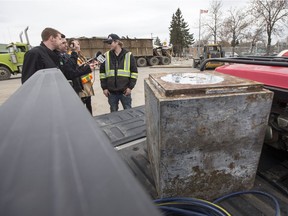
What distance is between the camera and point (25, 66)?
2.36 m

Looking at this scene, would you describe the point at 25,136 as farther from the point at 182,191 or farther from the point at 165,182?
the point at 182,191

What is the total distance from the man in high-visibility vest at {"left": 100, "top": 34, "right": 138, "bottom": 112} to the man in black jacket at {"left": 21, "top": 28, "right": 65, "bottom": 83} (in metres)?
0.83

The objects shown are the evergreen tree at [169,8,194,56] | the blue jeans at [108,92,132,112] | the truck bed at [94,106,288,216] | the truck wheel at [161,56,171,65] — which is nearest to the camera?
the truck bed at [94,106,288,216]

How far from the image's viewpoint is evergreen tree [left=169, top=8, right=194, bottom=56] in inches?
1922

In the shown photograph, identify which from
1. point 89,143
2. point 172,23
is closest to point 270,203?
point 89,143

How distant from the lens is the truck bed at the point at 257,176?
130cm

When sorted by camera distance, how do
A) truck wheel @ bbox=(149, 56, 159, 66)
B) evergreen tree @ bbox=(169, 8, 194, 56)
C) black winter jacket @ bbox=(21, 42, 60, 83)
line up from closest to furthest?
black winter jacket @ bbox=(21, 42, 60, 83) → truck wheel @ bbox=(149, 56, 159, 66) → evergreen tree @ bbox=(169, 8, 194, 56)

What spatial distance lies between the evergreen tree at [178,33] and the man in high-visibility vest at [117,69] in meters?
46.8

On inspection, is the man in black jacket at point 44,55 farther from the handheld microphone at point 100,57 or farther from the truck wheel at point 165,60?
the truck wheel at point 165,60

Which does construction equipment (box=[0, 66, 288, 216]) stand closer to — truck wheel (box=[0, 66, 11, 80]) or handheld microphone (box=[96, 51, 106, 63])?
handheld microphone (box=[96, 51, 106, 63])

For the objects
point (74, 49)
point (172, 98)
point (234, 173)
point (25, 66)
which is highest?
point (74, 49)

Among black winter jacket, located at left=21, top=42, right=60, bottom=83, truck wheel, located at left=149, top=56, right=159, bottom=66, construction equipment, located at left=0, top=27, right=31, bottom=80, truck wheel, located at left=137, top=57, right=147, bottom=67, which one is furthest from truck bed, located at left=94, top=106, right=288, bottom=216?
truck wheel, located at left=149, top=56, right=159, bottom=66

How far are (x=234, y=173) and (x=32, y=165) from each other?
4.67ft

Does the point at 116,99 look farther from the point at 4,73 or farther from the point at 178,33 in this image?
the point at 178,33
